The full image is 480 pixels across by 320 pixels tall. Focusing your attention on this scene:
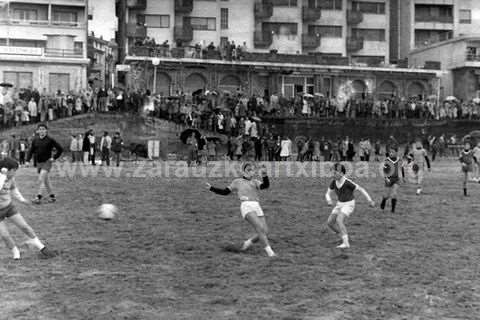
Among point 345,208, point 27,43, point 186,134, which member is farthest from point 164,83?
point 345,208

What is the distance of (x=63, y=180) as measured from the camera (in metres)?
22.5

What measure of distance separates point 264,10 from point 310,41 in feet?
13.6

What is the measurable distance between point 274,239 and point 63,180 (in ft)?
→ 41.8

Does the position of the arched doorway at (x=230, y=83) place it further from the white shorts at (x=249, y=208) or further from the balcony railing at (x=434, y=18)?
the white shorts at (x=249, y=208)

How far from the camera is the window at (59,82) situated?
4466 cm

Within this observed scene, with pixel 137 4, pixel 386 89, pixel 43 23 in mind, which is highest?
pixel 137 4

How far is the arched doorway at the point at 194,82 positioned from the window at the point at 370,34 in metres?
13.8

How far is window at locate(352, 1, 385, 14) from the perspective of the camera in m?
54.5

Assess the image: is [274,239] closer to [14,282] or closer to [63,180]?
[14,282]

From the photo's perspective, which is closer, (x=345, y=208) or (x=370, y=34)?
(x=345, y=208)

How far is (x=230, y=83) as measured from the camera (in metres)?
48.4

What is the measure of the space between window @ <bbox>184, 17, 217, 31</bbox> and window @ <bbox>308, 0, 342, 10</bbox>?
759 cm

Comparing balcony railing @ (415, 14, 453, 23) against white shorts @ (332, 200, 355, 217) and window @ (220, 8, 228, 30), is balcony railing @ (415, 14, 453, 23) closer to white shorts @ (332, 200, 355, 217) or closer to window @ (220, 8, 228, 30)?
window @ (220, 8, 228, 30)

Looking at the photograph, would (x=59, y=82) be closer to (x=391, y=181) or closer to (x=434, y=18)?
(x=434, y=18)
